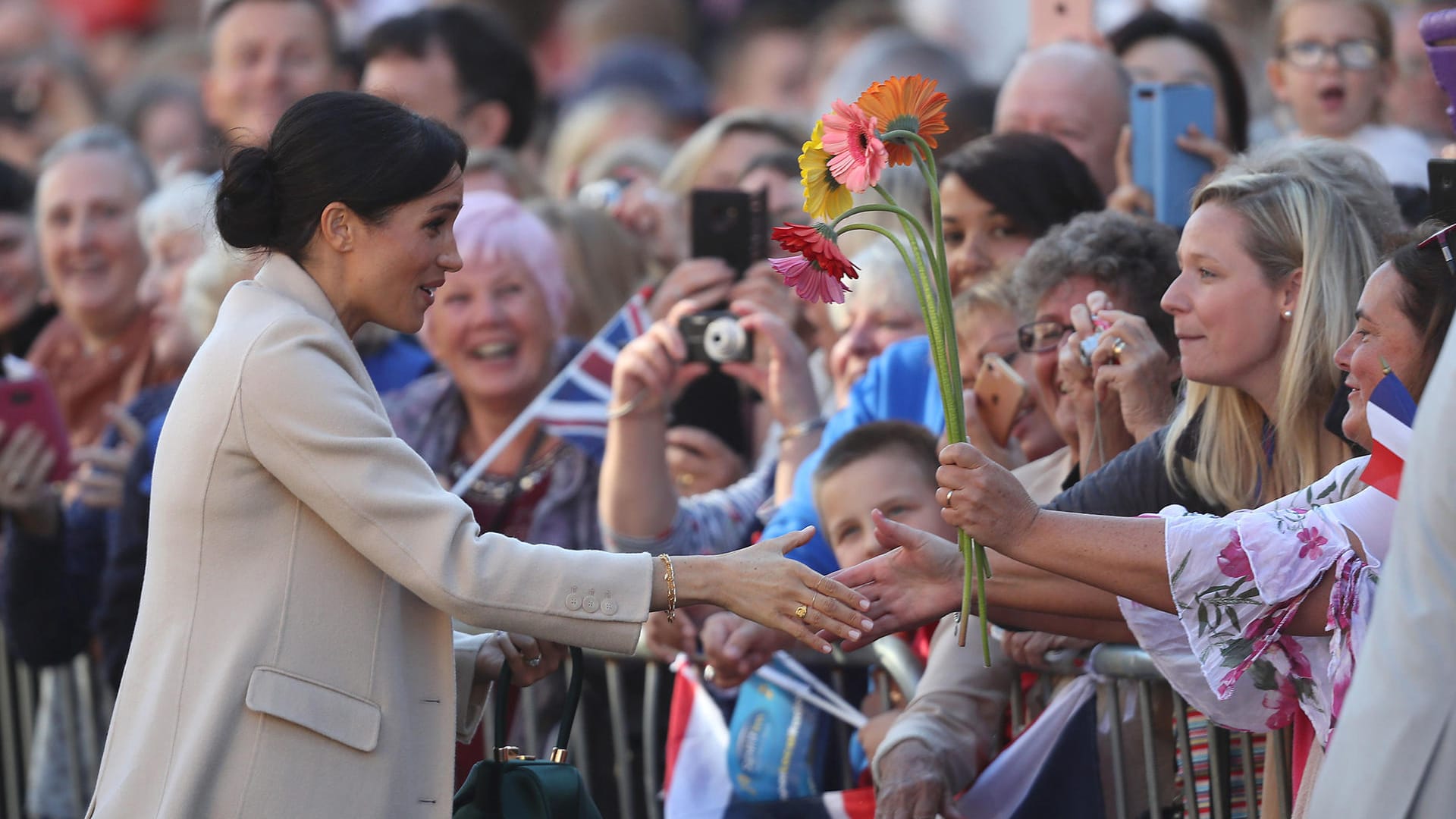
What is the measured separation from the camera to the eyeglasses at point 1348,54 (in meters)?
5.79

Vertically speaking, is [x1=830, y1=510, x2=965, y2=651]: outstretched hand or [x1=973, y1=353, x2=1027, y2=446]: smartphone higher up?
[x1=973, y1=353, x2=1027, y2=446]: smartphone

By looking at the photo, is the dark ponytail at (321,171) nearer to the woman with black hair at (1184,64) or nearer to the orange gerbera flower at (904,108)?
the orange gerbera flower at (904,108)

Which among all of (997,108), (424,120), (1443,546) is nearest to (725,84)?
(997,108)

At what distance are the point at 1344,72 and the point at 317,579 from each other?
3774 mm

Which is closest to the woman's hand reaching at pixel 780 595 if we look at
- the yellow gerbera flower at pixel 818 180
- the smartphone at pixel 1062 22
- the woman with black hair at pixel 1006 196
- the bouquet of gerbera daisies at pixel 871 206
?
the bouquet of gerbera daisies at pixel 871 206

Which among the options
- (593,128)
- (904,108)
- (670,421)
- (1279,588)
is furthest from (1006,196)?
(593,128)

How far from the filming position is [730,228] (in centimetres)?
577

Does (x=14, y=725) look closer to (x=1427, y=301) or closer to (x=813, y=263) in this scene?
(x=813, y=263)

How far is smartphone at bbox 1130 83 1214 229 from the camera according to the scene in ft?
17.2

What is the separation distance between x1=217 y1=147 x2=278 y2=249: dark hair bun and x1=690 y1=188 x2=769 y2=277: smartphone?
243 cm

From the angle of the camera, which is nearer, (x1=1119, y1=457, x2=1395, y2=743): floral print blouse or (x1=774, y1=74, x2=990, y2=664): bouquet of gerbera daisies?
(x1=1119, y1=457, x2=1395, y2=743): floral print blouse

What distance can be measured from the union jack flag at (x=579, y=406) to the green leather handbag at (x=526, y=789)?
211 centimetres

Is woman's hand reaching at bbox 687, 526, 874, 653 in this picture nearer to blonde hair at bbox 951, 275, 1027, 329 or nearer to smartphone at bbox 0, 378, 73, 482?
blonde hair at bbox 951, 275, 1027, 329

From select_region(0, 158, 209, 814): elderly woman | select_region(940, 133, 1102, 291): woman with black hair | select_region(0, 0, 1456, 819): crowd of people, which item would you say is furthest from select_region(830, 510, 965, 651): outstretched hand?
select_region(0, 158, 209, 814): elderly woman
